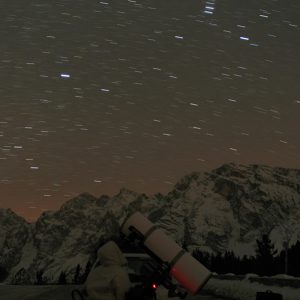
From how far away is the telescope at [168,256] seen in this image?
646cm

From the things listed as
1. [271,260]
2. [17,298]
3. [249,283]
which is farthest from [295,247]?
[17,298]

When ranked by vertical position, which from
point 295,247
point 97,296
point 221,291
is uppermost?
point 97,296

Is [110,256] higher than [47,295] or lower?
higher

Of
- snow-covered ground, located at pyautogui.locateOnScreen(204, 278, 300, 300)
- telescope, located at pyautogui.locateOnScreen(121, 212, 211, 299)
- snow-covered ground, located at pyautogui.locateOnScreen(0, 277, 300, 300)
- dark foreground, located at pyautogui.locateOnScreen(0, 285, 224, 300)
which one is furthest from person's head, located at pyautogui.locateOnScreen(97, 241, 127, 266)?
snow-covered ground, located at pyautogui.locateOnScreen(204, 278, 300, 300)

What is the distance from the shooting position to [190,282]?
649 cm

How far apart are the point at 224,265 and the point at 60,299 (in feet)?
267

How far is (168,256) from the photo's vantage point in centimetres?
648

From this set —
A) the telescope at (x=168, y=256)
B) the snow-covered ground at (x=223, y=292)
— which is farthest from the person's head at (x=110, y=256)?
the snow-covered ground at (x=223, y=292)

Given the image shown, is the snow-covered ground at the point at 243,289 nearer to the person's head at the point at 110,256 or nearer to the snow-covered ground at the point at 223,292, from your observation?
the snow-covered ground at the point at 223,292

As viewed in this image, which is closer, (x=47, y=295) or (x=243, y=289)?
(x=47, y=295)

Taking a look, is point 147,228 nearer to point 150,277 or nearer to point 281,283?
point 150,277

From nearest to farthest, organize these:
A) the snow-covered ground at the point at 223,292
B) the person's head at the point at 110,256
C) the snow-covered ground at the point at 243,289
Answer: the person's head at the point at 110,256 → the snow-covered ground at the point at 223,292 → the snow-covered ground at the point at 243,289

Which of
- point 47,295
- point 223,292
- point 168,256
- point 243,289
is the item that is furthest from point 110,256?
point 223,292

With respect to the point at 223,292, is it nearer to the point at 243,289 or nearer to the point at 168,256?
the point at 243,289
